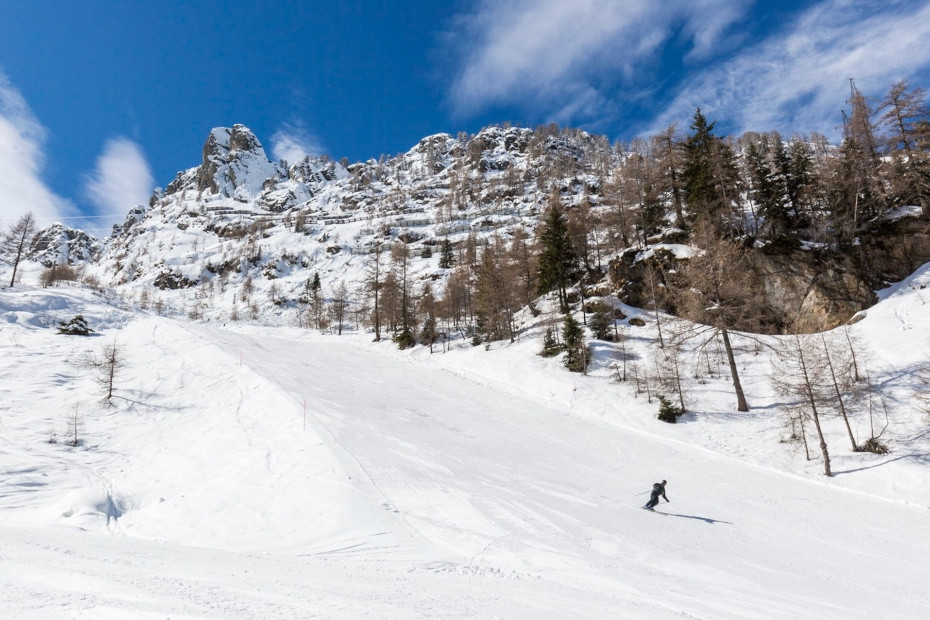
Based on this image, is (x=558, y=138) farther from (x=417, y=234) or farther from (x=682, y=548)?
(x=682, y=548)

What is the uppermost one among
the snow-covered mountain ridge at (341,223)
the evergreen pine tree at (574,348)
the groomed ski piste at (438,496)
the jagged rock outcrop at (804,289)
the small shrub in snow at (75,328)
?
the snow-covered mountain ridge at (341,223)

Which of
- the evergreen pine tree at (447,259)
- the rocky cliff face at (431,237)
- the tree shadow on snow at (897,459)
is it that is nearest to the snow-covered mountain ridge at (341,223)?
the rocky cliff face at (431,237)

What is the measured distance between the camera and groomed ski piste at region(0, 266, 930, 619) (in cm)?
610

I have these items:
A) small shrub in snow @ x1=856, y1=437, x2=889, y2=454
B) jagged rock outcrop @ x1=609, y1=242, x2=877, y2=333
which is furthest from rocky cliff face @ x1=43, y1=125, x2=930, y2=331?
small shrub in snow @ x1=856, y1=437, x2=889, y2=454

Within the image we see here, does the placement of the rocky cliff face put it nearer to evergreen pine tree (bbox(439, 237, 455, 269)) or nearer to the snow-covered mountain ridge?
the snow-covered mountain ridge

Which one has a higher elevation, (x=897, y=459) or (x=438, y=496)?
(x=897, y=459)

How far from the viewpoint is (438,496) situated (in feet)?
36.4

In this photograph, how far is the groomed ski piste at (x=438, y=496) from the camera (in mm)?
6098

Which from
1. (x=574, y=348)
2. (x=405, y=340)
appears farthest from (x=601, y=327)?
(x=405, y=340)

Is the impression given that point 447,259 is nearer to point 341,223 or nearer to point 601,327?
point 601,327

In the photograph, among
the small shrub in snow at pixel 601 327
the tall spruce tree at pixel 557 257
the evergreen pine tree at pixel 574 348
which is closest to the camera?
the evergreen pine tree at pixel 574 348

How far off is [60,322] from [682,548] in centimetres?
5270

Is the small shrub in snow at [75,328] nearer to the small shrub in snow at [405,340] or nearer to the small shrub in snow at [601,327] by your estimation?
the small shrub in snow at [405,340]

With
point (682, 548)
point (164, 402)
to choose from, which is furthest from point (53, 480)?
point (682, 548)
